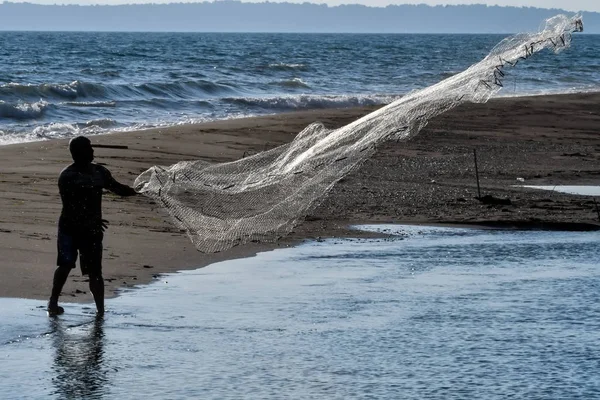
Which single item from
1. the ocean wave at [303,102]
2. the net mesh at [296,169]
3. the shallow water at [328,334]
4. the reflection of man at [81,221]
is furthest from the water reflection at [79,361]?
the ocean wave at [303,102]

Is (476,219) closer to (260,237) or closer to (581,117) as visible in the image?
(260,237)

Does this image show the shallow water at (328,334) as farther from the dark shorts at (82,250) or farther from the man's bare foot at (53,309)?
the dark shorts at (82,250)

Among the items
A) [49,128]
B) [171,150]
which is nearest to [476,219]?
[171,150]

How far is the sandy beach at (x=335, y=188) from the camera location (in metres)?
9.49

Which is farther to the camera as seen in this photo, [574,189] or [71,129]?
Answer: [71,129]

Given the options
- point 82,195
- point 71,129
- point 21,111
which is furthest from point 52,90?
point 82,195

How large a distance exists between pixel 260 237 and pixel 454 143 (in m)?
9.48

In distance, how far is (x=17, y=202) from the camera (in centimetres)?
1177

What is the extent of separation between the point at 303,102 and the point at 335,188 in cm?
1827

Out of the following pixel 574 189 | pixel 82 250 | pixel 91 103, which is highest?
pixel 82 250

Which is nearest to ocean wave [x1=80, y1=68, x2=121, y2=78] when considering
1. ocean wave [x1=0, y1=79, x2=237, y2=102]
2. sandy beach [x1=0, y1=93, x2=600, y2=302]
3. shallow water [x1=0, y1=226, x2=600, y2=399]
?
ocean wave [x1=0, y1=79, x2=237, y2=102]

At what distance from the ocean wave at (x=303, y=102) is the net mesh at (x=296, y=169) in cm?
2058

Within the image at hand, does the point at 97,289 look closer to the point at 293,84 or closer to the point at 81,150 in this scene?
the point at 81,150

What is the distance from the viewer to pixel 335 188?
13609 mm
